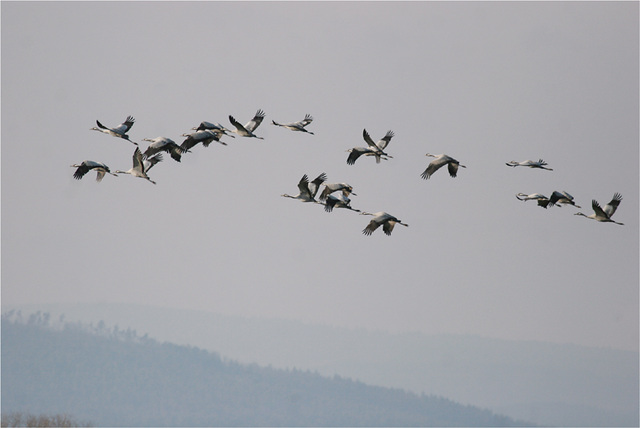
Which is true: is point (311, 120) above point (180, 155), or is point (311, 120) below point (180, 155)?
above

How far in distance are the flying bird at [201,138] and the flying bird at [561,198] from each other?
16.5 metres

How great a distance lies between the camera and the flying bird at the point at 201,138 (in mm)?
48281

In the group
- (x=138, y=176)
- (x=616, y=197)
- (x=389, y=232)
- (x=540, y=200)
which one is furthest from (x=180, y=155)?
(x=616, y=197)

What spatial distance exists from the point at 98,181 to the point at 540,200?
72.7 ft

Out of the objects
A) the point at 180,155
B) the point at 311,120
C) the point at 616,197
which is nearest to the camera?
the point at 180,155

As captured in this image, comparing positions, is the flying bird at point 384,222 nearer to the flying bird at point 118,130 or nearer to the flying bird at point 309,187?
the flying bird at point 309,187

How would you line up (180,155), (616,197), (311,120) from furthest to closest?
Result: (311,120)
(616,197)
(180,155)

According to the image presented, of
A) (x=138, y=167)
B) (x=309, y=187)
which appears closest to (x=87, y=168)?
(x=138, y=167)

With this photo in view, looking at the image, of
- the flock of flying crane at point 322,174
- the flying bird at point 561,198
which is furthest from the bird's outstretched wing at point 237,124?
the flying bird at point 561,198

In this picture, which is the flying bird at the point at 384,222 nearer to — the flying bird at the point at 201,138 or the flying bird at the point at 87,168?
the flying bird at the point at 201,138

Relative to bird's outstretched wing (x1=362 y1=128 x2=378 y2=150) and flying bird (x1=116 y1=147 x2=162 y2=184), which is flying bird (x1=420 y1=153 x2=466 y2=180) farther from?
flying bird (x1=116 y1=147 x2=162 y2=184)

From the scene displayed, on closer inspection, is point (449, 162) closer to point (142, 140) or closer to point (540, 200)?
point (540, 200)

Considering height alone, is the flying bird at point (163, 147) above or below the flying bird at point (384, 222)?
above

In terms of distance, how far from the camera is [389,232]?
4844 centimetres
